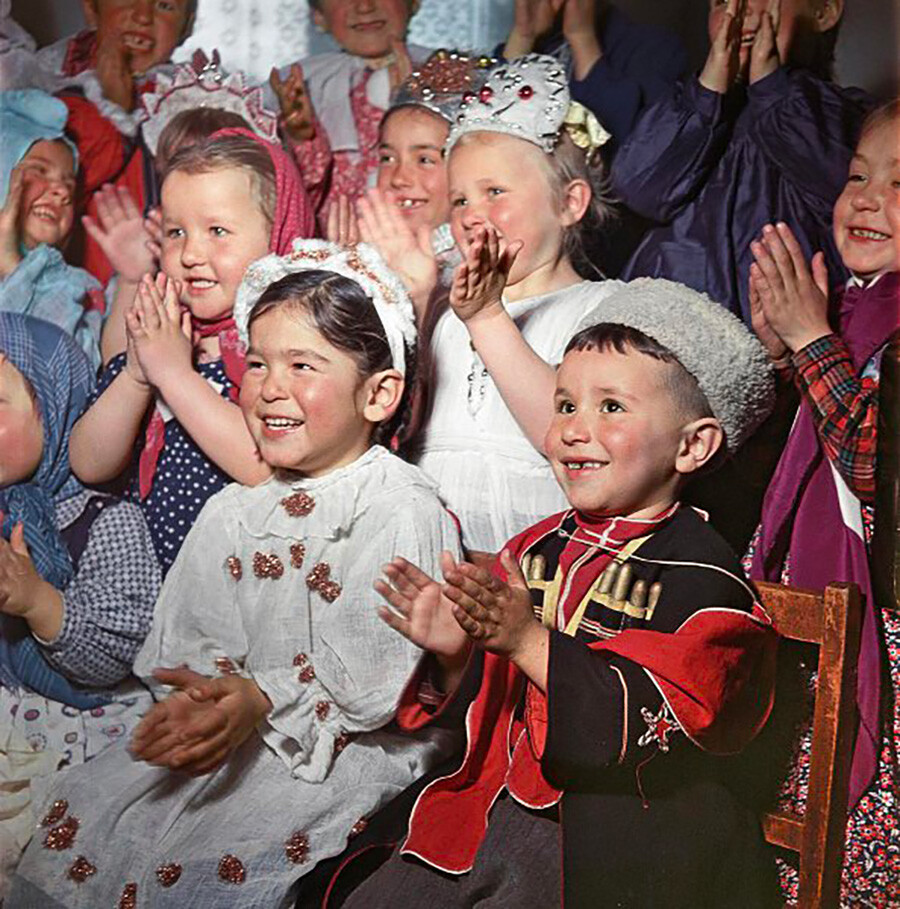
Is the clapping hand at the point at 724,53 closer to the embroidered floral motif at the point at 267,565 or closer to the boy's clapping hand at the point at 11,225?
the embroidered floral motif at the point at 267,565

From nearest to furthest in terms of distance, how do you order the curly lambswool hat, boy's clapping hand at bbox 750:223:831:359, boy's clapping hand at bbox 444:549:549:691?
boy's clapping hand at bbox 444:549:549:691 < the curly lambswool hat < boy's clapping hand at bbox 750:223:831:359

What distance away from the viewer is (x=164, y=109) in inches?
82.3

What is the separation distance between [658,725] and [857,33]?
1.03 m

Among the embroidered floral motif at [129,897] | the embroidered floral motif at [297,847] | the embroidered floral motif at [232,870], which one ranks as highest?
the embroidered floral motif at [297,847]

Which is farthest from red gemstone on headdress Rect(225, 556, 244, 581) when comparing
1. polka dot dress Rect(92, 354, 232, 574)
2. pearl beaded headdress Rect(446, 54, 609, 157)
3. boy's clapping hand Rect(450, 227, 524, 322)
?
pearl beaded headdress Rect(446, 54, 609, 157)

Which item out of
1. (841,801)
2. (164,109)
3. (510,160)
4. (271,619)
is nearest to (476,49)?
(510,160)

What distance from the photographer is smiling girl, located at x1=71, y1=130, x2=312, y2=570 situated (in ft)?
6.68

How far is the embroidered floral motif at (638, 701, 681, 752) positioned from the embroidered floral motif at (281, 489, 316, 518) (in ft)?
1.87

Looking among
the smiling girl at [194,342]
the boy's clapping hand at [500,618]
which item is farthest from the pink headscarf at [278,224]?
the boy's clapping hand at [500,618]

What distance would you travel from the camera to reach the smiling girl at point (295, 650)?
1906mm

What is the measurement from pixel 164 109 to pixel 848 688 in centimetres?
133

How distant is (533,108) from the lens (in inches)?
76.3

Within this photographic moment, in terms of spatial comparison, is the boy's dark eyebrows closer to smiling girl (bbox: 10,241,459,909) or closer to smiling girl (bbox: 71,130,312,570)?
smiling girl (bbox: 10,241,459,909)

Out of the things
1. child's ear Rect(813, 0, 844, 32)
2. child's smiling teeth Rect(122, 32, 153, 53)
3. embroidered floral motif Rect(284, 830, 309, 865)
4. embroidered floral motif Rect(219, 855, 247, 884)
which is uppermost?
child's ear Rect(813, 0, 844, 32)
